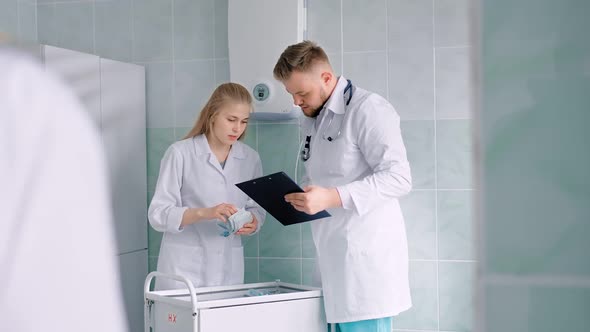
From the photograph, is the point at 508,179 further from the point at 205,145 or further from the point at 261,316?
the point at 205,145

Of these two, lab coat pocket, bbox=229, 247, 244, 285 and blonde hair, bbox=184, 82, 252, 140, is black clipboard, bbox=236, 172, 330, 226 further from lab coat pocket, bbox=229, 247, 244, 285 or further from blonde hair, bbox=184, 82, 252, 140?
blonde hair, bbox=184, 82, 252, 140

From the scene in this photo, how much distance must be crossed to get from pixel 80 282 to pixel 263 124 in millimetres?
2649

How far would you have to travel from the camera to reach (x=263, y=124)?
323cm

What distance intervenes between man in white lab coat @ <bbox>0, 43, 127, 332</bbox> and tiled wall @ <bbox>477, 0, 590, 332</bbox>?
376 millimetres

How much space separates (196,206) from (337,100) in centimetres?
75

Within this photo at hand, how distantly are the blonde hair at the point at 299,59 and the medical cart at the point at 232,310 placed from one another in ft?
2.63

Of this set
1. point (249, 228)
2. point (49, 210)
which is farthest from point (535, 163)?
point (249, 228)

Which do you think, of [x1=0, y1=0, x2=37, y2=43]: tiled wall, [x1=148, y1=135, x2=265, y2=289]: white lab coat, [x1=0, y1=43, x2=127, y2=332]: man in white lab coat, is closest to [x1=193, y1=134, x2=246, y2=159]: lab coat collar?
[x1=148, y1=135, x2=265, y2=289]: white lab coat

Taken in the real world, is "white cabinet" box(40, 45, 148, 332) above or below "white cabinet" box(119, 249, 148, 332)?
above

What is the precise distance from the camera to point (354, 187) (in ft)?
7.46

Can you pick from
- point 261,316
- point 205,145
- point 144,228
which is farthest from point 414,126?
point 144,228

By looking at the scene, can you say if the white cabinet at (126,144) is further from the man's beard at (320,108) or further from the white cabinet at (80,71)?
the man's beard at (320,108)

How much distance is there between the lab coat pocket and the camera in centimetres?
280

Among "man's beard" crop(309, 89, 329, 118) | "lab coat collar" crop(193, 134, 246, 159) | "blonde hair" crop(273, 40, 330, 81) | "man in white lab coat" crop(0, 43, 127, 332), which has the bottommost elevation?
"man in white lab coat" crop(0, 43, 127, 332)
